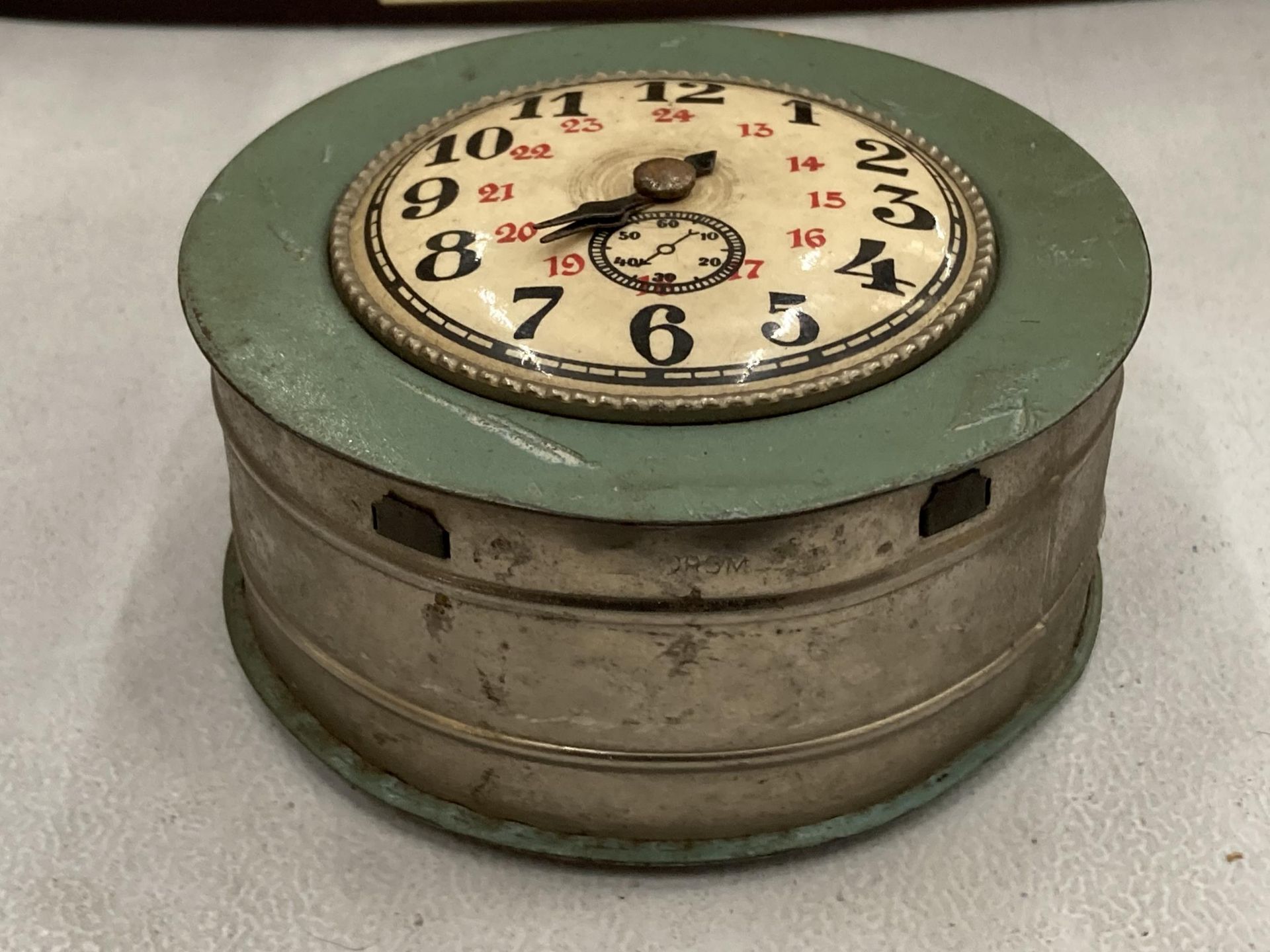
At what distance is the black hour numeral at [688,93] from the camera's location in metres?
2.28

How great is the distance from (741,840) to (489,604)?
485mm

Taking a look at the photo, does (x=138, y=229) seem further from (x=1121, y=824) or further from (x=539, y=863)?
(x=1121, y=824)

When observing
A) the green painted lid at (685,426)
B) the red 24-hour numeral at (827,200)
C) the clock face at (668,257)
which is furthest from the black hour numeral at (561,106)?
the red 24-hour numeral at (827,200)

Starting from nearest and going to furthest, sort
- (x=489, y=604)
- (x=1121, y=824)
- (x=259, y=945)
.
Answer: (x=489, y=604)
(x=259, y=945)
(x=1121, y=824)

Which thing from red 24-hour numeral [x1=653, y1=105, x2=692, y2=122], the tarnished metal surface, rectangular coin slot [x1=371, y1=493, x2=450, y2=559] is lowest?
the tarnished metal surface

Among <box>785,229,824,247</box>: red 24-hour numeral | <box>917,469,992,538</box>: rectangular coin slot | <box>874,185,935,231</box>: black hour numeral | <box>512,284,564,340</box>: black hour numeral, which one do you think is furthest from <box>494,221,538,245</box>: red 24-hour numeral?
<box>917,469,992,538</box>: rectangular coin slot

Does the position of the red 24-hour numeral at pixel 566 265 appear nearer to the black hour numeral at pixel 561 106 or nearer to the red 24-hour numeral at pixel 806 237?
the red 24-hour numeral at pixel 806 237

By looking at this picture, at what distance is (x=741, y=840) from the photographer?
2.03 m

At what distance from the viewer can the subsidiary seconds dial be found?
1.91 metres

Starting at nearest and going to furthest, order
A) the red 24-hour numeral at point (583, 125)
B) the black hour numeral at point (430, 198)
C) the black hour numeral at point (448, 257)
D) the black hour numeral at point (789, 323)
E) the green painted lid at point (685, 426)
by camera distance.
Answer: the green painted lid at point (685, 426) → the black hour numeral at point (789, 323) → the black hour numeral at point (448, 257) → the black hour numeral at point (430, 198) → the red 24-hour numeral at point (583, 125)

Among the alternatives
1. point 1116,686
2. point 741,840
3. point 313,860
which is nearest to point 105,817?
point 313,860

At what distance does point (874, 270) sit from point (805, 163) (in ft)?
0.81

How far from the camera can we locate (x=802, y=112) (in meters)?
2.24

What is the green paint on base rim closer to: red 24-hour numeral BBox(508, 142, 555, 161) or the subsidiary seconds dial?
the subsidiary seconds dial
